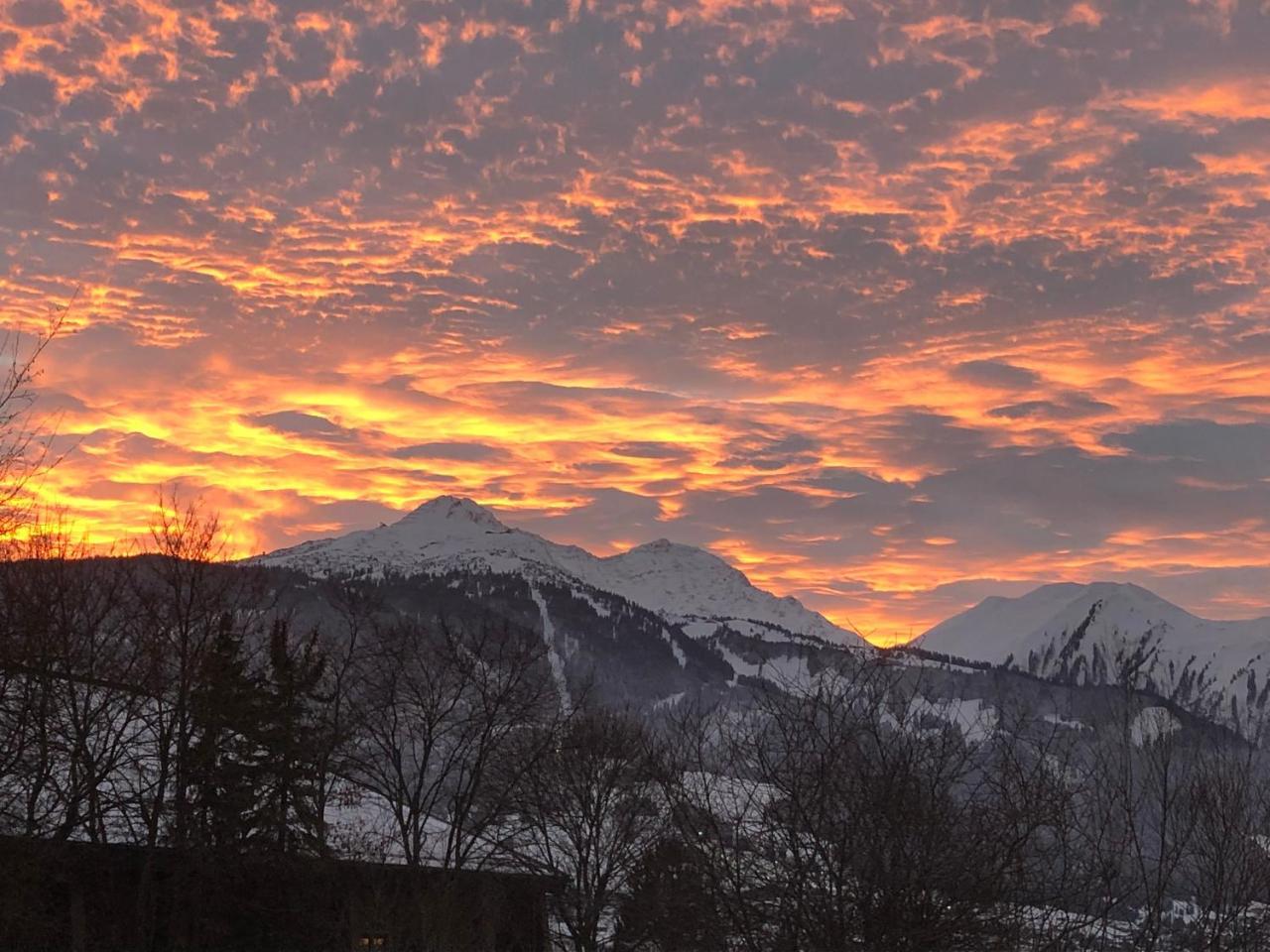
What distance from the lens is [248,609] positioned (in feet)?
156

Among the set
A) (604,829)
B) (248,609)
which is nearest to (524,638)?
(604,829)

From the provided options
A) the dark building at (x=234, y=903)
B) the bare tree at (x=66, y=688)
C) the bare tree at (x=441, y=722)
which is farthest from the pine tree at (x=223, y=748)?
the bare tree at (x=441, y=722)

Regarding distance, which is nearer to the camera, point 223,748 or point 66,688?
point 66,688

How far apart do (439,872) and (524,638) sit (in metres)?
13.7

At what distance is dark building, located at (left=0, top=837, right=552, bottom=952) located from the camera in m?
35.7

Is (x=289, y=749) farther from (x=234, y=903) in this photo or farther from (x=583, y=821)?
(x=583, y=821)

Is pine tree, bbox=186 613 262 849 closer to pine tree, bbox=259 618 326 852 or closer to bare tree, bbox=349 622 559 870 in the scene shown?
pine tree, bbox=259 618 326 852

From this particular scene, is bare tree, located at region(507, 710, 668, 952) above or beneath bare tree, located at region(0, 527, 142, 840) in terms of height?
beneath

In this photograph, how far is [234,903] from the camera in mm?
39031

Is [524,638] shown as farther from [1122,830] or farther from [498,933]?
[1122,830]

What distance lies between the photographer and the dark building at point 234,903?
1405 inches

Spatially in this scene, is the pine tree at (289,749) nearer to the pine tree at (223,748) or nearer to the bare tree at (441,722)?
the pine tree at (223,748)

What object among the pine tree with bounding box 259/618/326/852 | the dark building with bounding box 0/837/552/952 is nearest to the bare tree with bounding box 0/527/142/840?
the dark building with bounding box 0/837/552/952

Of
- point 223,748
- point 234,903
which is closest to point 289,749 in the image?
point 223,748
